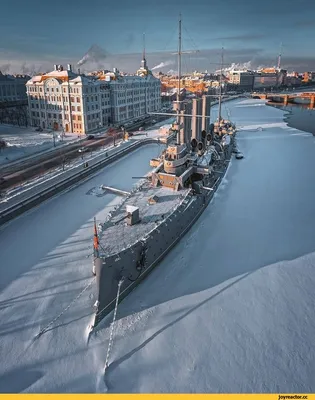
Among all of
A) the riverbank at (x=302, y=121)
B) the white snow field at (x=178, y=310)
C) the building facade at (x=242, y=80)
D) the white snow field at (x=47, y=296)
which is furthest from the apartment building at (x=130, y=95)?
the building facade at (x=242, y=80)

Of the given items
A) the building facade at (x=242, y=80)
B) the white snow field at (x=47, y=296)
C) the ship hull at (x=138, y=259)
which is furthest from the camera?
the building facade at (x=242, y=80)

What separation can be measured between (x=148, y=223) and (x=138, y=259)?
103 inches

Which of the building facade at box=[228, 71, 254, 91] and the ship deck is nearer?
the ship deck

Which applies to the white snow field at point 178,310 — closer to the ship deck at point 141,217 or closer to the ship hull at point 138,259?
the ship hull at point 138,259

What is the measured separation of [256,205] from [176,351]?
656 inches

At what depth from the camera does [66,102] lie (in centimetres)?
4909

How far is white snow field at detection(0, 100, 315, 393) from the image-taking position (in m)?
11.0

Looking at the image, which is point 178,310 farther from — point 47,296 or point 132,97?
point 132,97

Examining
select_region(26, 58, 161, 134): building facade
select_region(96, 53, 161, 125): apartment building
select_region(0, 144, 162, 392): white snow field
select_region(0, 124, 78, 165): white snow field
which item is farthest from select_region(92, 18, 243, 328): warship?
select_region(96, 53, 161, 125): apartment building

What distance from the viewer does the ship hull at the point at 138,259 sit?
43.5ft

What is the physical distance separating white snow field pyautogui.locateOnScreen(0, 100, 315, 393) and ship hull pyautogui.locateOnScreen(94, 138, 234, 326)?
0.55 m

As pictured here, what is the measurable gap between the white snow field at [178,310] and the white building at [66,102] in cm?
2917

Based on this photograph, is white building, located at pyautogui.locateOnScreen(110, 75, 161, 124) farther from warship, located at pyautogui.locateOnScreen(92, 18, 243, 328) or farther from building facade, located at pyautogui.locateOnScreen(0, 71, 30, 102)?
warship, located at pyautogui.locateOnScreen(92, 18, 243, 328)

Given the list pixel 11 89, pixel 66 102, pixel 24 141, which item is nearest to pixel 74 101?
pixel 66 102
